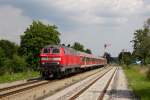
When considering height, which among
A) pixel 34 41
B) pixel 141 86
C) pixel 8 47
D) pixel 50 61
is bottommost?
pixel 141 86

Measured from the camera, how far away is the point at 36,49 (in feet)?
259

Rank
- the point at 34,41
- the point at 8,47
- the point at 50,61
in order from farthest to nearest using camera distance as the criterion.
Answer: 1. the point at 8,47
2. the point at 34,41
3. the point at 50,61

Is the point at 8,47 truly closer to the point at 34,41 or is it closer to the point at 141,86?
the point at 34,41

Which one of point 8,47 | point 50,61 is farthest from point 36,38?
point 8,47

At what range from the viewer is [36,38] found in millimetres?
80000

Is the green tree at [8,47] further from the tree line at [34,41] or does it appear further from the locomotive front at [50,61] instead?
the locomotive front at [50,61]

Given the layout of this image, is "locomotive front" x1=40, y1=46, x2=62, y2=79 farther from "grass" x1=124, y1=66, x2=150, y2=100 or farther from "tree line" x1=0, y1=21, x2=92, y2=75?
"tree line" x1=0, y1=21, x2=92, y2=75

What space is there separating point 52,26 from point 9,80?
49766 millimetres

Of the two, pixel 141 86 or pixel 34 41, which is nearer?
pixel 141 86

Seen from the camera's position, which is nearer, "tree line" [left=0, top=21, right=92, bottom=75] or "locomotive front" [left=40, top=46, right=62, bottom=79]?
"locomotive front" [left=40, top=46, right=62, bottom=79]

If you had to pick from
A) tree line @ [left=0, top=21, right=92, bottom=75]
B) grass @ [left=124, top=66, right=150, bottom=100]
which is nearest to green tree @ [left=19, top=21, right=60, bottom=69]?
tree line @ [left=0, top=21, right=92, bottom=75]

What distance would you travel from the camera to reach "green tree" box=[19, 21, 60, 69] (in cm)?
7919

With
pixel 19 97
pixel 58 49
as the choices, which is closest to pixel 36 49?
pixel 58 49

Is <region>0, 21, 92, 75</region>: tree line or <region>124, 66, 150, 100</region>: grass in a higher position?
<region>0, 21, 92, 75</region>: tree line
